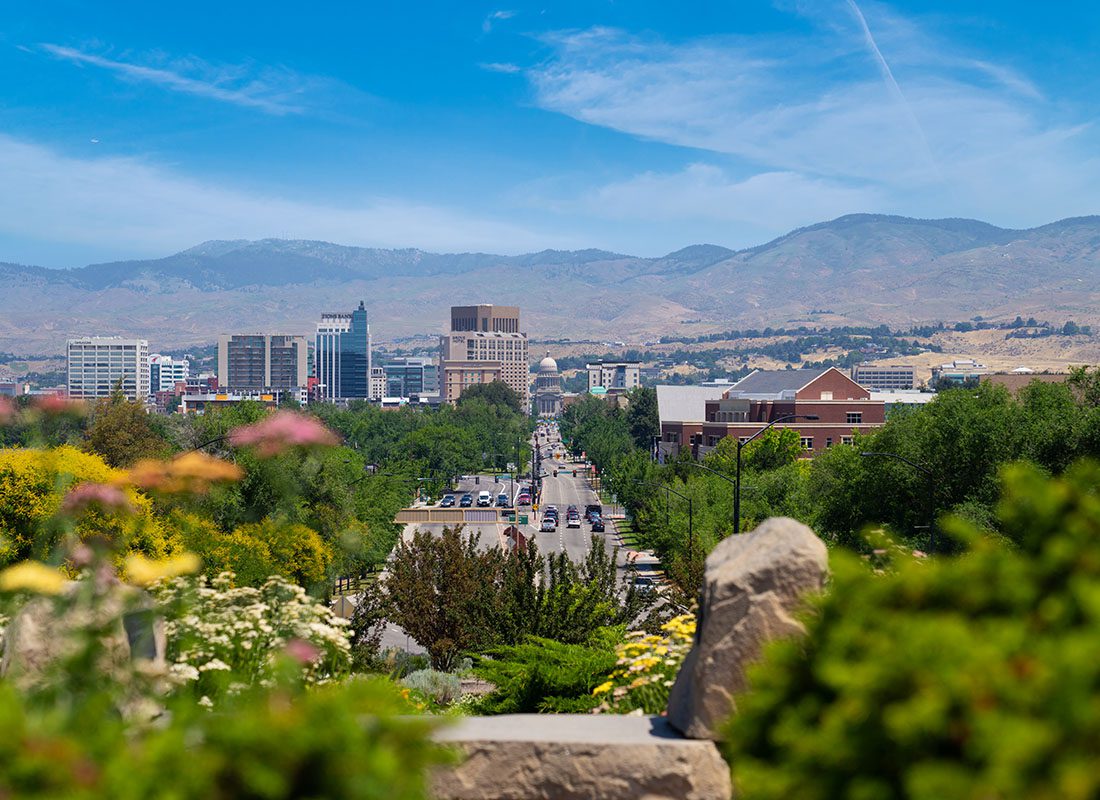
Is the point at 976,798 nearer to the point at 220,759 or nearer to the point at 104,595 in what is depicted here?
the point at 220,759

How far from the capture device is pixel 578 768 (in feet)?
25.1

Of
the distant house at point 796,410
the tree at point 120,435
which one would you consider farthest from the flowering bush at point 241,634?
the distant house at point 796,410

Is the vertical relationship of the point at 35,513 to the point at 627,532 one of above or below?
above

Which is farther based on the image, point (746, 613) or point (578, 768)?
point (746, 613)

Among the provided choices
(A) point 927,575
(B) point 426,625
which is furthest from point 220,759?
(B) point 426,625

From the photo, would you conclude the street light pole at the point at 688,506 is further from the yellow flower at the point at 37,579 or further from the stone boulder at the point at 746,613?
the yellow flower at the point at 37,579

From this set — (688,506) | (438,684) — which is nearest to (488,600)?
(438,684)

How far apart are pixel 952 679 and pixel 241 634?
7446 millimetres

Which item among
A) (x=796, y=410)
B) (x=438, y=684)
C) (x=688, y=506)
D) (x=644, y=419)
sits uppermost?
(x=796, y=410)

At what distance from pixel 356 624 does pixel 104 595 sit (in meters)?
19.6

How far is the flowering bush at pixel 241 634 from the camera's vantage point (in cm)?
934

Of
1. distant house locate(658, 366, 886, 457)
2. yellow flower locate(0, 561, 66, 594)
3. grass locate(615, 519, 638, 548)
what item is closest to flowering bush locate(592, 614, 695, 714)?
yellow flower locate(0, 561, 66, 594)

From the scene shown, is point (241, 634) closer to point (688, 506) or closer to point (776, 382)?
point (688, 506)

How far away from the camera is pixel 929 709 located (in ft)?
13.0
